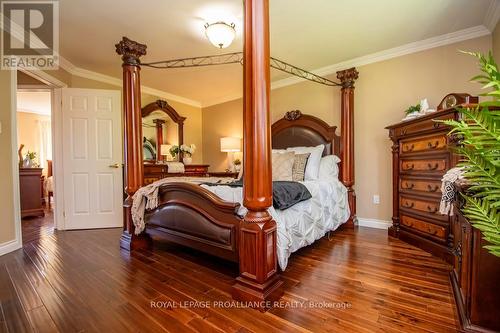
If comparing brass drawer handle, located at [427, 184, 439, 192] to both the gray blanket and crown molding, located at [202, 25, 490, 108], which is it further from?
crown molding, located at [202, 25, 490, 108]

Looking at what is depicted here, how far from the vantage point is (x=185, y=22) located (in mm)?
2512

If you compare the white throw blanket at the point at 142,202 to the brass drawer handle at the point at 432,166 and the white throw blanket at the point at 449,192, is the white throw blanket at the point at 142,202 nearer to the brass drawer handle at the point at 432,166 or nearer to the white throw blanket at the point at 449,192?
the white throw blanket at the point at 449,192

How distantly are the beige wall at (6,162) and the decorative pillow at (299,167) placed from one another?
130 inches

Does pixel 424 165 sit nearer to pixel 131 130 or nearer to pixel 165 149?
pixel 131 130

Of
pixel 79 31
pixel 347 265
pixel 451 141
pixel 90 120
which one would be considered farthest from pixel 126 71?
pixel 451 141

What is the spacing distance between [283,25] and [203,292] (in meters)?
2.71

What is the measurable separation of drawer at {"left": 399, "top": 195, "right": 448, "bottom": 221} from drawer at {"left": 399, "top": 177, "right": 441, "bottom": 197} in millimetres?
80

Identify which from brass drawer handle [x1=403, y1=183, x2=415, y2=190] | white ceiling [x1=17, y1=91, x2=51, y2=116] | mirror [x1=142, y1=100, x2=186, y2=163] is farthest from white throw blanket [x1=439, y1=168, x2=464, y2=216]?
white ceiling [x1=17, y1=91, x2=51, y2=116]

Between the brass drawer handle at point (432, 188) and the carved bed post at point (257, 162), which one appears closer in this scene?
the carved bed post at point (257, 162)

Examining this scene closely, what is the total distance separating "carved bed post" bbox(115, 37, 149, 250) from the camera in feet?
8.37

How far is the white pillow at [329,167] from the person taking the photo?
325 centimetres

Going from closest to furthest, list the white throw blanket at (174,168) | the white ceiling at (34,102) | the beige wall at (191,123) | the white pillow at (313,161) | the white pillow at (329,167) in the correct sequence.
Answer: the white pillow at (313,161) < the white pillow at (329,167) < the white throw blanket at (174,168) < the beige wall at (191,123) < the white ceiling at (34,102)

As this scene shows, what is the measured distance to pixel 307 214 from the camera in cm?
230

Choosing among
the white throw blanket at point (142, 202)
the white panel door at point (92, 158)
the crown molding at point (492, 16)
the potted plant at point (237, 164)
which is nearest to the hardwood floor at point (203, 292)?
the white throw blanket at point (142, 202)
